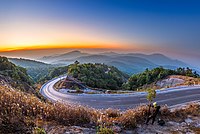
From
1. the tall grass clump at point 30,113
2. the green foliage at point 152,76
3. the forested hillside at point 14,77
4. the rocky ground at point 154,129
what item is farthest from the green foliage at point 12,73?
the green foliage at point 152,76

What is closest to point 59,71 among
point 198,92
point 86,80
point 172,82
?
point 86,80

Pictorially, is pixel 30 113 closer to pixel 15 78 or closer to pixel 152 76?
pixel 15 78

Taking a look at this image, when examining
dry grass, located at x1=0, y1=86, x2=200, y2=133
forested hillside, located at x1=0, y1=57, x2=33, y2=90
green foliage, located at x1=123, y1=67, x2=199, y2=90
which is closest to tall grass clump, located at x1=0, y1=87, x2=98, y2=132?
dry grass, located at x1=0, y1=86, x2=200, y2=133

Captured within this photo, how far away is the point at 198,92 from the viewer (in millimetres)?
29797

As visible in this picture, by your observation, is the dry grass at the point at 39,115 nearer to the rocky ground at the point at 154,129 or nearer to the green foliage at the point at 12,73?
the rocky ground at the point at 154,129

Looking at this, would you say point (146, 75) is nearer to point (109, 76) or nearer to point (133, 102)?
point (109, 76)

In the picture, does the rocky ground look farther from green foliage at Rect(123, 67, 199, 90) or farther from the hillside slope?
green foliage at Rect(123, 67, 199, 90)

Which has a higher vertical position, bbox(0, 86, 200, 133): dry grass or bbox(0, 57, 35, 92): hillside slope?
bbox(0, 86, 200, 133): dry grass

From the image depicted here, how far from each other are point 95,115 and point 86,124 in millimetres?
529

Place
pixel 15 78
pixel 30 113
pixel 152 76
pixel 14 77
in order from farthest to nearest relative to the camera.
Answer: pixel 152 76, pixel 14 77, pixel 15 78, pixel 30 113

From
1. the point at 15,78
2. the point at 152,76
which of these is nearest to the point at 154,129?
the point at 15,78

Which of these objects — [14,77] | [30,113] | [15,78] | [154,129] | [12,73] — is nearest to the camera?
[30,113]

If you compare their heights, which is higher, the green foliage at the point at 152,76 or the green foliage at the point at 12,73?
the green foliage at the point at 12,73

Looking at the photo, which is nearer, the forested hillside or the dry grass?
the dry grass
